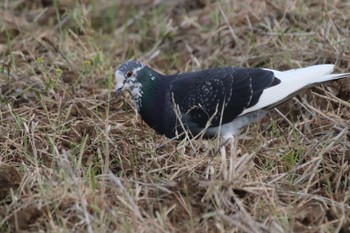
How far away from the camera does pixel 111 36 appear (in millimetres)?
7266

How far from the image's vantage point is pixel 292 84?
4.95 meters

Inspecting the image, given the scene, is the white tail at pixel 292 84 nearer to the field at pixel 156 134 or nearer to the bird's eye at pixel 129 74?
the field at pixel 156 134

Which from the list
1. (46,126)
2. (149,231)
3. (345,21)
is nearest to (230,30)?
(345,21)

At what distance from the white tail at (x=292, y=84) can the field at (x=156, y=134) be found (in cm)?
24

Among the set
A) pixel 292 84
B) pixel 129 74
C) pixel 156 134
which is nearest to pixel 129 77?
pixel 129 74

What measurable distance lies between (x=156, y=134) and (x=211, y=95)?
0.48m

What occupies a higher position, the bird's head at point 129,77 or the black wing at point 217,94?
the bird's head at point 129,77

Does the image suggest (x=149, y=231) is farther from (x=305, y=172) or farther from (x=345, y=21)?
(x=345, y=21)

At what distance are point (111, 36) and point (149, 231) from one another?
3706mm

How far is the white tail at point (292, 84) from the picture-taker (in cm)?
491

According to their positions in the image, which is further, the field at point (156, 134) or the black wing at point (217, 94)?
the black wing at point (217, 94)

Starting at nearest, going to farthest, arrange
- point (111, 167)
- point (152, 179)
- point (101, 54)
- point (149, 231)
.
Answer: point (149, 231) → point (152, 179) → point (111, 167) → point (101, 54)

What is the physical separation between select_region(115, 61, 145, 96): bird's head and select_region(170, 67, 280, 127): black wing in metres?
0.21

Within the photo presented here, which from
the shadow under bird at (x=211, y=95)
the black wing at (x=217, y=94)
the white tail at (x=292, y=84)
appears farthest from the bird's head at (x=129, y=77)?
the white tail at (x=292, y=84)
